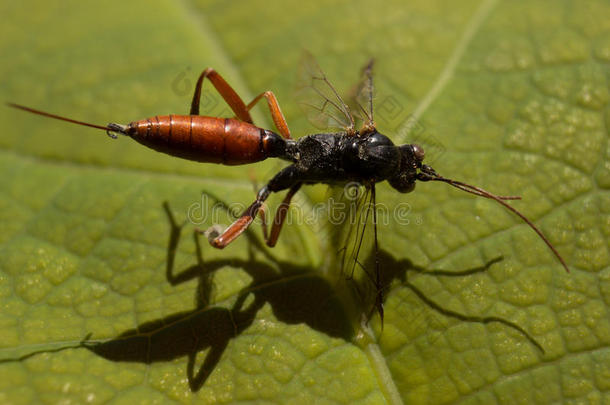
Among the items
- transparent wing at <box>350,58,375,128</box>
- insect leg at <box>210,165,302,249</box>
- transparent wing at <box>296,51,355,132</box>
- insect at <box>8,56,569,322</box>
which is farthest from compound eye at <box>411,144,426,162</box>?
insect leg at <box>210,165,302,249</box>

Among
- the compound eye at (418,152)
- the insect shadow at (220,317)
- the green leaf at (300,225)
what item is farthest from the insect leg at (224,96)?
the compound eye at (418,152)

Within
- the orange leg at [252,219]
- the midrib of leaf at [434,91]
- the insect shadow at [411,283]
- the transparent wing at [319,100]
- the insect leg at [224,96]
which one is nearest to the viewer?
the midrib of leaf at [434,91]

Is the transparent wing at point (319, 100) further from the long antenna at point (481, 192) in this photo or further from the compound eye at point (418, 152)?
the long antenna at point (481, 192)

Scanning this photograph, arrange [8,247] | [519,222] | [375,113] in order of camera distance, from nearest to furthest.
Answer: [519,222] → [8,247] → [375,113]

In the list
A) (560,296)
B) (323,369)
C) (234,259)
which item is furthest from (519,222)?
(234,259)

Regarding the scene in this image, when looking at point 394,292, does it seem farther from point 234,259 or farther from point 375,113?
point 375,113

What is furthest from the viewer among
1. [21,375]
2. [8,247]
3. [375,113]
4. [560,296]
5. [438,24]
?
[438,24]

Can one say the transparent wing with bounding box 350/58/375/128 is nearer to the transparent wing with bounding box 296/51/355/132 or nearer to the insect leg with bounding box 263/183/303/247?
the transparent wing with bounding box 296/51/355/132
